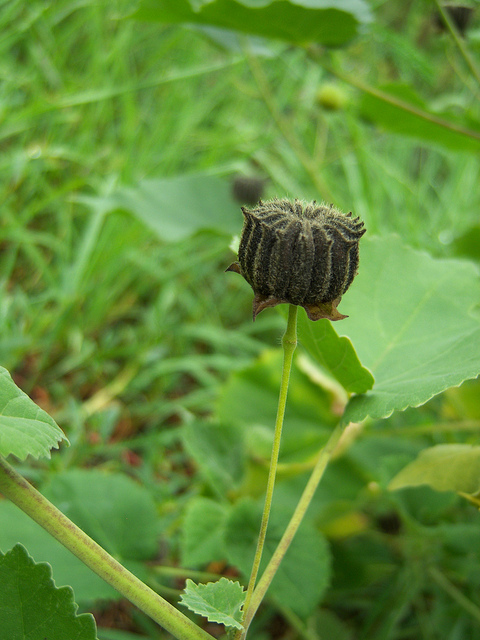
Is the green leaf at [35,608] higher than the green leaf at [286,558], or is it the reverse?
the green leaf at [35,608]

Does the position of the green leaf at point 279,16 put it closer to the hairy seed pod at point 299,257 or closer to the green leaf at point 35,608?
the hairy seed pod at point 299,257

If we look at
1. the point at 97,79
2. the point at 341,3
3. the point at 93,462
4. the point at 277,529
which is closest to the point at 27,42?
the point at 97,79

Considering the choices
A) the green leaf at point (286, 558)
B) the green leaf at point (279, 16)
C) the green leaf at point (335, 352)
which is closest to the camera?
the green leaf at point (335, 352)

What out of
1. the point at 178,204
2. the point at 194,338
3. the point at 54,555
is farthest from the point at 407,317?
the point at 194,338

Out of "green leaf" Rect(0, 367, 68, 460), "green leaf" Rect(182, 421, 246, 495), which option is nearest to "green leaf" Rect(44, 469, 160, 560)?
"green leaf" Rect(182, 421, 246, 495)

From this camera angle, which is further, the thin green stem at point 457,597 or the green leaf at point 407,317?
the thin green stem at point 457,597

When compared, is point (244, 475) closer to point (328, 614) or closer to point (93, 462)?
point (328, 614)

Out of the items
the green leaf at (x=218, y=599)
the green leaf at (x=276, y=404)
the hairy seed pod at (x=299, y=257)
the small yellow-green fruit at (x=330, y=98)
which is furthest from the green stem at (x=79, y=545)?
the small yellow-green fruit at (x=330, y=98)
